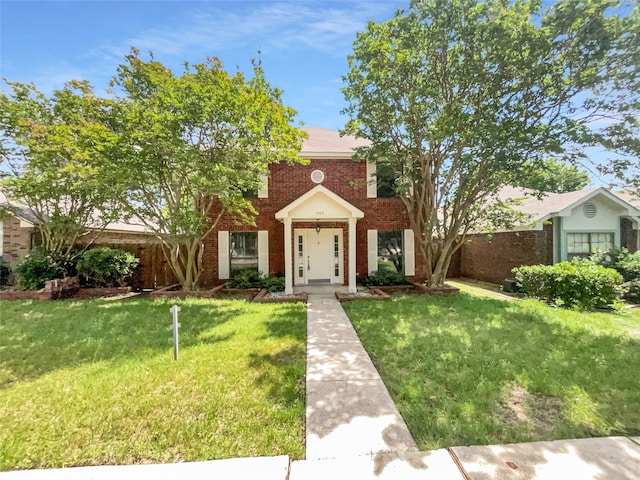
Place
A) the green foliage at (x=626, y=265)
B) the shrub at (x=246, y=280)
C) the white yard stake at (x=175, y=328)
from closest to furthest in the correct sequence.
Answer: the white yard stake at (x=175, y=328)
the green foliage at (x=626, y=265)
the shrub at (x=246, y=280)

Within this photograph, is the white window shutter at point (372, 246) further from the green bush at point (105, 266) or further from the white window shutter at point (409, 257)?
the green bush at point (105, 266)

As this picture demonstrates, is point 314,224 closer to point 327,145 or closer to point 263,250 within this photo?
point 263,250

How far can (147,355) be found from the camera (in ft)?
15.9

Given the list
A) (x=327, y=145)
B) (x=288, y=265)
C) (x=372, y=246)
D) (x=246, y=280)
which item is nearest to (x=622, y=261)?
(x=372, y=246)

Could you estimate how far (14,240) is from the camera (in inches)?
448

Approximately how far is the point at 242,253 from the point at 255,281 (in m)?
1.43

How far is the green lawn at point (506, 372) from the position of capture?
3.06 meters

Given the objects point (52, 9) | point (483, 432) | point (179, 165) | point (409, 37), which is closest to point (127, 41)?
point (52, 9)

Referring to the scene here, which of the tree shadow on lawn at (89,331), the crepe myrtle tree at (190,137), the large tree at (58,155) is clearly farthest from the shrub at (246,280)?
the large tree at (58,155)

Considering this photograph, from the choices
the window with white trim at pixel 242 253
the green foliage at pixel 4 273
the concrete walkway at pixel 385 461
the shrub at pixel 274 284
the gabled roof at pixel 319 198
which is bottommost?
the concrete walkway at pixel 385 461

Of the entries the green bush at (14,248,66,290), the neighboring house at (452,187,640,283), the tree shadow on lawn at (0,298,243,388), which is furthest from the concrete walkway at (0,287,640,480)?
the neighboring house at (452,187,640,283)

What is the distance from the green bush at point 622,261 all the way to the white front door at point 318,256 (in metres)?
9.72

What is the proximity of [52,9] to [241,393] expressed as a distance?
876 cm

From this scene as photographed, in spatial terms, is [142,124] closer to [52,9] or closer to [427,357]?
[52,9]
